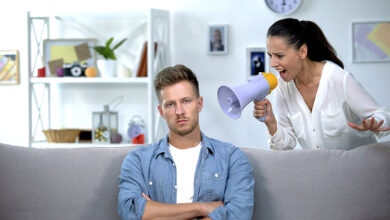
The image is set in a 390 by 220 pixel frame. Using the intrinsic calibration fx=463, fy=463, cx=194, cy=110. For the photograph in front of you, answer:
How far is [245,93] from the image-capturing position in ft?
5.90

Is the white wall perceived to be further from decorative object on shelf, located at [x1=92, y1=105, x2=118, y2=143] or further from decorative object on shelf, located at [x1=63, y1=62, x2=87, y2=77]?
decorative object on shelf, located at [x1=92, y1=105, x2=118, y2=143]

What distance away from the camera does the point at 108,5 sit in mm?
3730

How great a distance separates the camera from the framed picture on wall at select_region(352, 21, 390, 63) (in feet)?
11.0

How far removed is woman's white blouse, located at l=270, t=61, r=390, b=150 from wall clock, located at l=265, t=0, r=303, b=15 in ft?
4.50

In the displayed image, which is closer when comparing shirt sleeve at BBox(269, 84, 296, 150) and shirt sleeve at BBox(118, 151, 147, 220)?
shirt sleeve at BBox(118, 151, 147, 220)

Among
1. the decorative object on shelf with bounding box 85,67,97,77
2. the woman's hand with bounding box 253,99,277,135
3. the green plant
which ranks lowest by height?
the woman's hand with bounding box 253,99,277,135

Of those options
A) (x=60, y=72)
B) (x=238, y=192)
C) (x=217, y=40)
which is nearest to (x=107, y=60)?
(x=60, y=72)

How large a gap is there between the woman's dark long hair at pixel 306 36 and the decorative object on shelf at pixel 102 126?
1.91 meters

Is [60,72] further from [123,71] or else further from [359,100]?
[359,100]

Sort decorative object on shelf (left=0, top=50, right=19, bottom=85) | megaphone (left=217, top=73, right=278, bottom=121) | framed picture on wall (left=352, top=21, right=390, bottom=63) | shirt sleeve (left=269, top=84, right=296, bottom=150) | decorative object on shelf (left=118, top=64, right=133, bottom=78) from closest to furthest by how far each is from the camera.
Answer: megaphone (left=217, top=73, right=278, bottom=121) → shirt sleeve (left=269, top=84, right=296, bottom=150) → framed picture on wall (left=352, top=21, right=390, bottom=63) → decorative object on shelf (left=118, top=64, right=133, bottom=78) → decorative object on shelf (left=0, top=50, right=19, bottom=85)

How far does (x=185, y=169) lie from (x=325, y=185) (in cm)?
52

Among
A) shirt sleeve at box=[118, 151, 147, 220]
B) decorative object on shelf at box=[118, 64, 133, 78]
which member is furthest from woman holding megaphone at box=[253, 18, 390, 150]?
decorative object on shelf at box=[118, 64, 133, 78]

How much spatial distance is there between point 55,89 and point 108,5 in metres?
0.83

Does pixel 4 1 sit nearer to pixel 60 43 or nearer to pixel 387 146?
pixel 60 43
